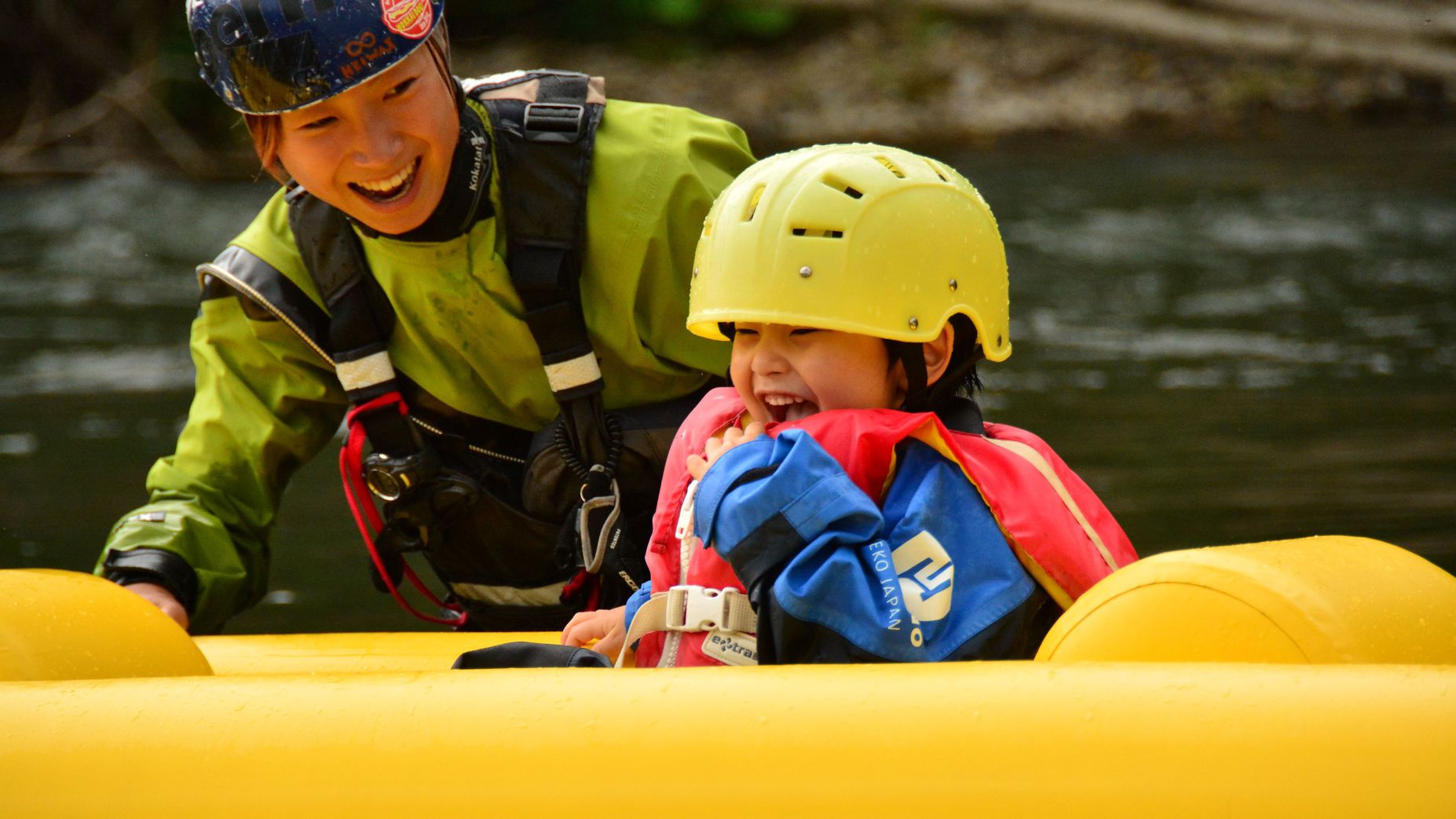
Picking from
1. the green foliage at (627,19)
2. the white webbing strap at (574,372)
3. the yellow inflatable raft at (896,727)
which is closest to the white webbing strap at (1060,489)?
the yellow inflatable raft at (896,727)

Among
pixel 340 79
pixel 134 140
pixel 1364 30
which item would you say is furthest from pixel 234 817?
pixel 1364 30

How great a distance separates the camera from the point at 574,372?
2.29 meters

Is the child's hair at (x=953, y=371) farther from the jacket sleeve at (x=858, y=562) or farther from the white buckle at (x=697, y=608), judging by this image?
the white buckle at (x=697, y=608)

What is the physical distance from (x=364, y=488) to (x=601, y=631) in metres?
0.76

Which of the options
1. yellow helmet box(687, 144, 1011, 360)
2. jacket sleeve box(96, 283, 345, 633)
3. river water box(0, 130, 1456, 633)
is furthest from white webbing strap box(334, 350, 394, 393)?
river water box(0, 130, 1456, 633)

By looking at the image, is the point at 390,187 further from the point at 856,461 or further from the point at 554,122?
the point at 856,461

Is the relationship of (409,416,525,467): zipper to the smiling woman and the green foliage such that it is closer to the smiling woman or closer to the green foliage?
the smiling woman

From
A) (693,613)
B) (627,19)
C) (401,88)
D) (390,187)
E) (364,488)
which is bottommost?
(627,19)

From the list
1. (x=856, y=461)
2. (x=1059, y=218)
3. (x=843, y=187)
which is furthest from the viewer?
(x=1059, y=218)

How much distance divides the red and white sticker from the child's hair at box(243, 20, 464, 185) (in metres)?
0.05

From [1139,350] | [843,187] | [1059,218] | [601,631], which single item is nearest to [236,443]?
[601,631]

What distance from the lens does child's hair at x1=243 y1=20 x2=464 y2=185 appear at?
2.17 m

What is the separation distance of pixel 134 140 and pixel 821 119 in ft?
15.6

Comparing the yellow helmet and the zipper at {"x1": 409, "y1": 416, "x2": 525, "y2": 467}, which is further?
the zipper at {"x1": 409, "y1": 416, "x2": 525, "y2": 467}
